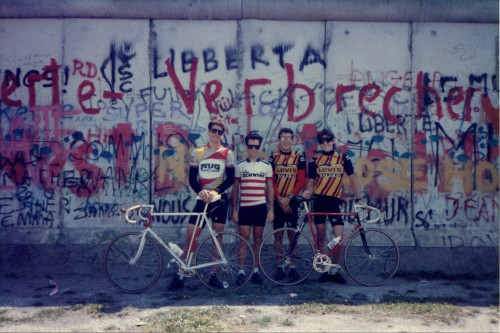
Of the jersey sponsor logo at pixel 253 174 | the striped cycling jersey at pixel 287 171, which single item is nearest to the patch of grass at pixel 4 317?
the jersey sponsor logo at pixel 253 174

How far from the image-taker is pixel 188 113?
25.7ft

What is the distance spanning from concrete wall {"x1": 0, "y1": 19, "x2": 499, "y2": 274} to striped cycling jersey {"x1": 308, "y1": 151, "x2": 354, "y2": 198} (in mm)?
1192

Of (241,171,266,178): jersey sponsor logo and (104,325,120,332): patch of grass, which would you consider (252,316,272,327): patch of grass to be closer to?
(104,325,120,332): patch of grass

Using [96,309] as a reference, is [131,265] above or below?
above

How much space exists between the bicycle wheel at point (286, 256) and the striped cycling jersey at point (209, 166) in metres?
1.05

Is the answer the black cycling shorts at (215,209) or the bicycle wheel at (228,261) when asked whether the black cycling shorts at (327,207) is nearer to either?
the bicycle wheel at (228,261)

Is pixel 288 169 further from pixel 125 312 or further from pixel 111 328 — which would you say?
pixel 111 328

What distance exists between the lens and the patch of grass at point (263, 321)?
16.5 ft

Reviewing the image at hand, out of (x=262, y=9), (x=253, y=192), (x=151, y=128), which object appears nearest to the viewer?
(x=253, y=192)

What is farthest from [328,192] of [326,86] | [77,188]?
[77,188]

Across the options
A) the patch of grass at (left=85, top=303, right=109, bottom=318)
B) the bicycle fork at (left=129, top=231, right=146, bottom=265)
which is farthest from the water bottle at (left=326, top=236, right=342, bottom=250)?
the patch of grass at (left=85, top=303, right=109, bottom=318)

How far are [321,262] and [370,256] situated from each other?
71 cm

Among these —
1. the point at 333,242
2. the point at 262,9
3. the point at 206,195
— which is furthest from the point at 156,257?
the point at 262,9

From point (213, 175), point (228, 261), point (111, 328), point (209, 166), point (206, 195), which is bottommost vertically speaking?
point (111, 328)
